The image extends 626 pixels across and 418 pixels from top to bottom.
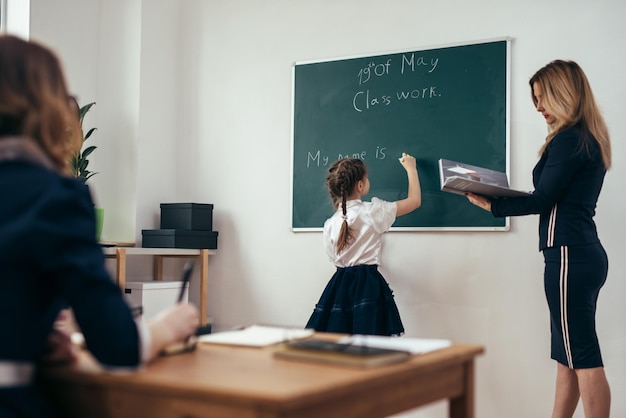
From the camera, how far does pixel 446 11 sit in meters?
3.54

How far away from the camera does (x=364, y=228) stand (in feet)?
10.7

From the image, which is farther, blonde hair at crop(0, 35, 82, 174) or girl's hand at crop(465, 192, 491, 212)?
girl's hand at crop(465, 192, 491, 212)

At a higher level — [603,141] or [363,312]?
[603,141]

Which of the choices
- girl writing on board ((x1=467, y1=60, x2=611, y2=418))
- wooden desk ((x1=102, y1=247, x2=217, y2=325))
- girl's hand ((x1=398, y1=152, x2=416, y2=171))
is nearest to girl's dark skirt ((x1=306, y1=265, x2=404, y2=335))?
girl's hand ((x1=398, y1=152, x2=416, y2=171))

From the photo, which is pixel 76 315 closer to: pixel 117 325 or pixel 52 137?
pixel 117 325

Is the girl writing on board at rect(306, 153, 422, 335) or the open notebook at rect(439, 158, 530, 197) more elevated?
the open notebook at rect(439, 158, 530, 197)

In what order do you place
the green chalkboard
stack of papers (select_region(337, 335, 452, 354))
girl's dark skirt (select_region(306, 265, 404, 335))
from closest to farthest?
stack of papers (select_region(337, 335, 452, 354)), girl's dark skirt (select_region(306, 265, 404, 335)), the green chalkboard

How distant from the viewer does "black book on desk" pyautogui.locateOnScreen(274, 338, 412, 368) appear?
1169 mm

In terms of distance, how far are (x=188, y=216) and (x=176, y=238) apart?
154mm

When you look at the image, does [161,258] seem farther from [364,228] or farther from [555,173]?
[555,173]

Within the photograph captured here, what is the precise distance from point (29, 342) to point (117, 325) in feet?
0.52

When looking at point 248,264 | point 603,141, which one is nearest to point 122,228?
point 248,264

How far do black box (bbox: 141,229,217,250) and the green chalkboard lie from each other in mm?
530

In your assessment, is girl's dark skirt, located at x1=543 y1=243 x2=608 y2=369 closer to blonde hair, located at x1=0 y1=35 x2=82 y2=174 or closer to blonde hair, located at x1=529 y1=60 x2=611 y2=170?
blonde hair, located at x1=529 y1=60 x2=611 y2=170
